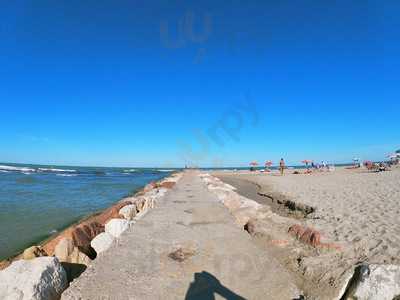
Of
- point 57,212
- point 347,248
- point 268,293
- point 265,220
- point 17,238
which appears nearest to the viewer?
point 268,293

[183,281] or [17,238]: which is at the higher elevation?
[183,281]

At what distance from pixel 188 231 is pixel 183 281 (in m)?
2.28

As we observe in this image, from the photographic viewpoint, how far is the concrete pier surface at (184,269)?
3.18 m

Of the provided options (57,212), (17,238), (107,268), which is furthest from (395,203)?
(57,212)

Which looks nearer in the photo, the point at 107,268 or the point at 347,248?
the point at 107,268

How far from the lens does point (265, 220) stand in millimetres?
6492

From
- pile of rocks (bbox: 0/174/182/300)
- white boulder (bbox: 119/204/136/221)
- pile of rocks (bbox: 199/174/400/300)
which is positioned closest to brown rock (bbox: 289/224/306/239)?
pile of rocks (bbox: 199/174/400/300)

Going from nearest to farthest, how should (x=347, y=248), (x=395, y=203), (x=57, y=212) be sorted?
1. (x=347, y=248)
2. (x=395, y=203)
3. (x=57, y=212)

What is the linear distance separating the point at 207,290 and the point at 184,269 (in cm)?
63

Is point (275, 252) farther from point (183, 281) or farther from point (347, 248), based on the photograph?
point (183, 281)

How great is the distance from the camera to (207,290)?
3.25m

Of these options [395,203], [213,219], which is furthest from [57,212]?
[395,203]

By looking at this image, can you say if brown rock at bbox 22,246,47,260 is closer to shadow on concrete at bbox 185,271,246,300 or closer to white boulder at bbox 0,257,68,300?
white boulder at bbox 0,257,68,300

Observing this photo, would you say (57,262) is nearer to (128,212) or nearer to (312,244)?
(312,244)
